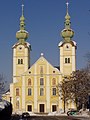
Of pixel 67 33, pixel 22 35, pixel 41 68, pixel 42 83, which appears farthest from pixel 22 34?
pixel 42 83

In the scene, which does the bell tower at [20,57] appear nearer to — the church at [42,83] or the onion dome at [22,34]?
the onion dome at [22,34]

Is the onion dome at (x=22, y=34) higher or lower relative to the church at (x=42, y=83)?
higher

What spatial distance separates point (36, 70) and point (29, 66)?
4909 millimetres

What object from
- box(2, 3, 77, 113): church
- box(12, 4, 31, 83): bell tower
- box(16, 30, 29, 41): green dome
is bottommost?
box(2, 3, 77, 113): church

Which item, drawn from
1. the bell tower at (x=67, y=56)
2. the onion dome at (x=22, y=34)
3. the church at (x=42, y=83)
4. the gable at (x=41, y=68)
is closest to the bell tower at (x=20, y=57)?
the onion dome at (x=22, y=34)

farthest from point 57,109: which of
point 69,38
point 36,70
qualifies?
point 69,38

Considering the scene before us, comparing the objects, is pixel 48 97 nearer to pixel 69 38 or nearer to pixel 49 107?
pixel 49 107

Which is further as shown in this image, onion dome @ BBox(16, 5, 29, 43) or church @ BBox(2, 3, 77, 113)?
onion dome @ BBox(16, 5, 29, 43)

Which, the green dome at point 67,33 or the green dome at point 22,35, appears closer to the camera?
the green dome at point 67,33

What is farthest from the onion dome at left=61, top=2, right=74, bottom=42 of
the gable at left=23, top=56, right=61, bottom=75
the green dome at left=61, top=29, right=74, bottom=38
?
the gable at left=23, top=56, right=61, bottom=75

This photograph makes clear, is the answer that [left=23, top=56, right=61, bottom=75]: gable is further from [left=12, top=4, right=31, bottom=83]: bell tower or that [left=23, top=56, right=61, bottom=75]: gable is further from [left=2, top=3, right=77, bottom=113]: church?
[left=12, top=4, right=31, bottom=83]: bell tower

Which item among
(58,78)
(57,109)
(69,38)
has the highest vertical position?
(69,38)

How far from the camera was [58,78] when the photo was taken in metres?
109

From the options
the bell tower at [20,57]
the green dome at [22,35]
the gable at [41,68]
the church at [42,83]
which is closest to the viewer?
the church at [42,83]
